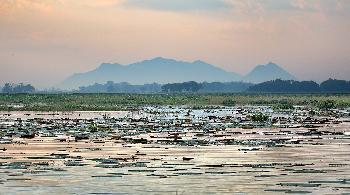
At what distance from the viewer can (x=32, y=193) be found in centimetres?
1653

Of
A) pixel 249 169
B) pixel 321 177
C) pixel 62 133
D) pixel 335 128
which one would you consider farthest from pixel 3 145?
pixel 335 128

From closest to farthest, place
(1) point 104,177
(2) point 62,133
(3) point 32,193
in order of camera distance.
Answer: (3) point 32,193 < (1) point 104,177 < (2) point 62,133

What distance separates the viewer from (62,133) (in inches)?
1497

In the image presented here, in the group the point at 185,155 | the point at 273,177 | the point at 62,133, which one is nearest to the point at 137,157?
the point at 185,155

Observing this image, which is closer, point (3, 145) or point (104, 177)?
point (104, 177)

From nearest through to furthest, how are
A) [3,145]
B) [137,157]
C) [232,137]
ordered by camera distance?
[137,157] → [3,145] → [232,137]

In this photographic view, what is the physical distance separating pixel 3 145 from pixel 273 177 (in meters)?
15.4

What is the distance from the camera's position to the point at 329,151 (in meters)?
27.3

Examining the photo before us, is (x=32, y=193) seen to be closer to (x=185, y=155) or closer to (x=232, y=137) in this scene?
(x=185, y=155)

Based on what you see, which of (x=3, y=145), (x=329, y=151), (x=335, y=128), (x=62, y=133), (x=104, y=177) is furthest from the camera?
(x=335, y=128)

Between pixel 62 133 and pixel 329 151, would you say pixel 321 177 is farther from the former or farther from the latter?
pixel 62 133

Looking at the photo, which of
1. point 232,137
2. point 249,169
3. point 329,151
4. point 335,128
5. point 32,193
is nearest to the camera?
point 32,193

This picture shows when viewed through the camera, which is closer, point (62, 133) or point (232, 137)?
point (232, 137)

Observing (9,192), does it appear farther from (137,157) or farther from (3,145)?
(3,145)
